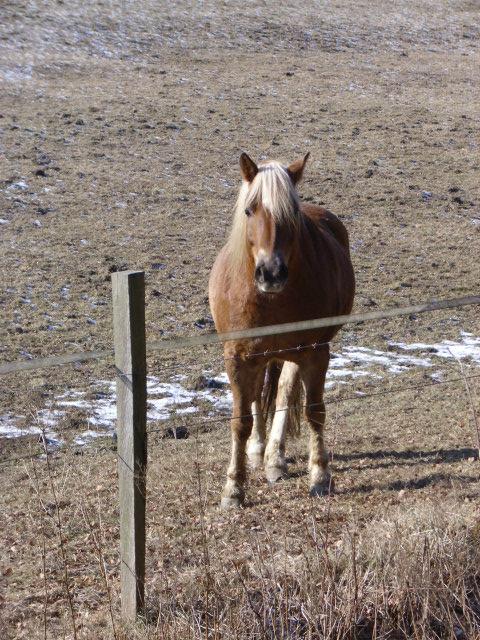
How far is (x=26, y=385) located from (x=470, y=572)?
17.7ft

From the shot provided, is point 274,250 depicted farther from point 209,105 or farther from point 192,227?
point 209,105

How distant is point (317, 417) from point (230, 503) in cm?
87

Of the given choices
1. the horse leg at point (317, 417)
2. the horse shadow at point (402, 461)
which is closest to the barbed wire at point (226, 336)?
the horse leg at point (317, 417)

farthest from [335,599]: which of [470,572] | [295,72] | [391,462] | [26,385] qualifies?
[295,72]

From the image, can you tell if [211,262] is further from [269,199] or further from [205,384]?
[269,199]

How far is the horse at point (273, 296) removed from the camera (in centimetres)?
539

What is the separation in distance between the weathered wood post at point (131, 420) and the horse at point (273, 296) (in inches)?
67.9

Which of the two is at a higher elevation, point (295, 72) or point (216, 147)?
point (295, 72)

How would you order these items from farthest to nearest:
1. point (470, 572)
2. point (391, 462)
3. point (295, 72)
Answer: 1. point (295, 72)
2. point (391, 462)
3. point (470, 572)

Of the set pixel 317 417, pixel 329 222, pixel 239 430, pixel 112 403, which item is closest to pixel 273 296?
pixel 239 430

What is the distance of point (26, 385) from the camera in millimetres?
8508

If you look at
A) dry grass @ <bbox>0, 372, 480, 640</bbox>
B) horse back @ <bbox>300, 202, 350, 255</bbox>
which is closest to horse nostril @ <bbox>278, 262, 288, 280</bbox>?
dry grass @ <bbox>0, 372, 480, 640</bbox>

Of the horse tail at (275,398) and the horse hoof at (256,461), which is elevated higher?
the horse tail at (275,398)

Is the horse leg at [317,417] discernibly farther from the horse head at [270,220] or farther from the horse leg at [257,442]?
the horse head at [270,220]
